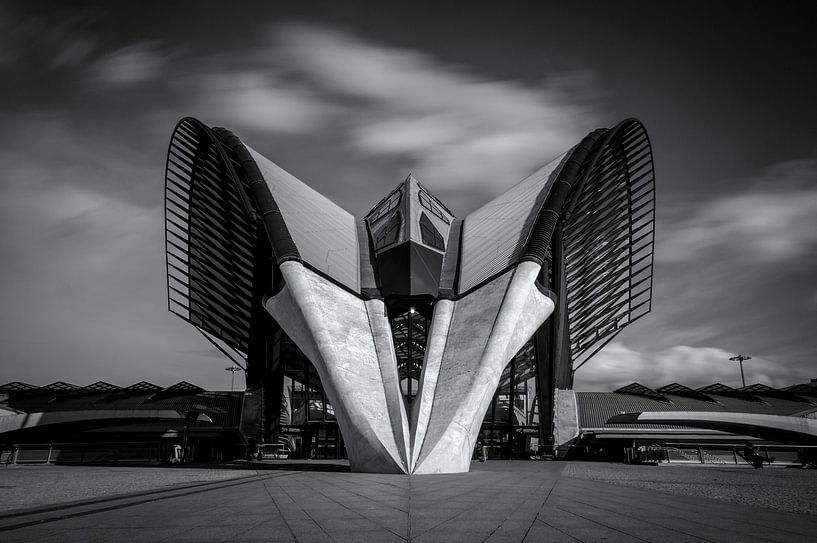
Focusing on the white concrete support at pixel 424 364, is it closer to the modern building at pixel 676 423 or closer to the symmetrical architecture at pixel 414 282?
the symmetrical architecture at pixel 414 282

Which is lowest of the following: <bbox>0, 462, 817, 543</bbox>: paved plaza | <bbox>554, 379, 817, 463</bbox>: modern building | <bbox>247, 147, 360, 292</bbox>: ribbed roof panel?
<bbox>0, 462, 817, 543</bbox>: paved plaza

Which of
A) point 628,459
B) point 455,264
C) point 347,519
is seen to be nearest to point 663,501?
point 347,519

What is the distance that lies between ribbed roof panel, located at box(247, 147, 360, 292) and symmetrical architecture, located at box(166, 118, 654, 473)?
0.48 feet

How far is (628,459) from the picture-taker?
2742cm

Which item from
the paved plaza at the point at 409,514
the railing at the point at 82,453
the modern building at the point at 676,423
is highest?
the modern building at the point at 676,423

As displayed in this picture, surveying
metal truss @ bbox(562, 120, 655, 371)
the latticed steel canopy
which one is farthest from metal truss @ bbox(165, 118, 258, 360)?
metal truss @ bbox(562, 120, 655, 371)

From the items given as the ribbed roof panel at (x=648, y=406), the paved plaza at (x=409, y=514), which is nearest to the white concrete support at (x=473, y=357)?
the paved plaza at (x=409, y=514)

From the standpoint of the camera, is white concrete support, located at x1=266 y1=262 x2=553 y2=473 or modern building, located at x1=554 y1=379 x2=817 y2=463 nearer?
white concrete support, located at x1=266 y1=262 x2=553 y2=473

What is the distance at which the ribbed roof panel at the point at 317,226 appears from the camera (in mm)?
26250

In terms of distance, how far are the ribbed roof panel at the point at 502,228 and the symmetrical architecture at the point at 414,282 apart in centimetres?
14

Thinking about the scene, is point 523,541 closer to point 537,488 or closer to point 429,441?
point 537,488

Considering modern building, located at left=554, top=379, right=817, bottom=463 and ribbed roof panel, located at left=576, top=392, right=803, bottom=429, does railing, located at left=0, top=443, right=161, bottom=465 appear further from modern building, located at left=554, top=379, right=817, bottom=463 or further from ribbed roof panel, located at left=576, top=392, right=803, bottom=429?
ribbed roof panel, located at left=576, top=392, right=803, bottom=429

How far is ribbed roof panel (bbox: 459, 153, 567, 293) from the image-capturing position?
88.3 feet

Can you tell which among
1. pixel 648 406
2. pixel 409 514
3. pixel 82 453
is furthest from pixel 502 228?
pixel 82 453
